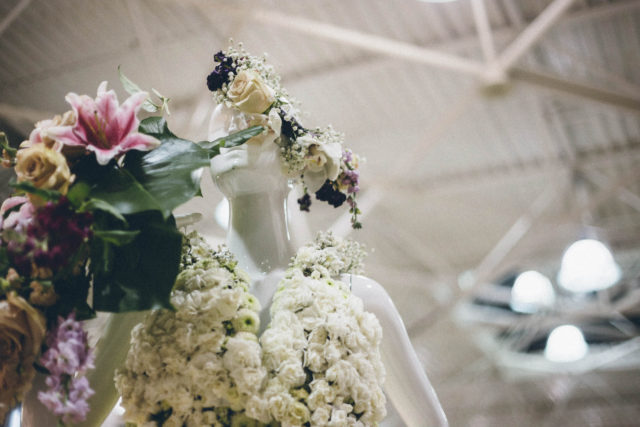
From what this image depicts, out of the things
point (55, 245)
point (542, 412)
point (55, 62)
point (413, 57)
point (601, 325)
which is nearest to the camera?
point (55, 245)

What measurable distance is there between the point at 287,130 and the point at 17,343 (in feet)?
3.67

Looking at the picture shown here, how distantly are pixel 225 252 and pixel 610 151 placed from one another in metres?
10.3

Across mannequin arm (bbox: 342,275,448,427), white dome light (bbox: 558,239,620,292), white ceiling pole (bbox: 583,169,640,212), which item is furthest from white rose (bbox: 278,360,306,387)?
white dome light (bbox: 558,239,620,292)

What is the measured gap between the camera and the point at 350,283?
2.27m

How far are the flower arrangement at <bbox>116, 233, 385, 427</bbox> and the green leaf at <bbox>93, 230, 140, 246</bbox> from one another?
1.02 feet

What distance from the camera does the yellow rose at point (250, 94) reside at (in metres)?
2.15

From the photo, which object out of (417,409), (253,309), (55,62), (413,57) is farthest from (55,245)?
(413,57)

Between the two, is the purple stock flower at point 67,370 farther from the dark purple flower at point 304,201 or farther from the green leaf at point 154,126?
the dark purple flower at point 304,201

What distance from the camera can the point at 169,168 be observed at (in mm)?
1786

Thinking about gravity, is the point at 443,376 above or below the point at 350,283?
above

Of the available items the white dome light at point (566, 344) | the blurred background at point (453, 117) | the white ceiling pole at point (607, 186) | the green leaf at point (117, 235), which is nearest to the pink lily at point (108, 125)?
the green leaf at point (117, 235)

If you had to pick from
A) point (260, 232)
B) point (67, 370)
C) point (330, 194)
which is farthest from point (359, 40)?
→ point (67, 370)

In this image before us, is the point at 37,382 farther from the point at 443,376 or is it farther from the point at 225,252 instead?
the point at 443,376

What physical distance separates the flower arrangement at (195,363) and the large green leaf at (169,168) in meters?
0.31
